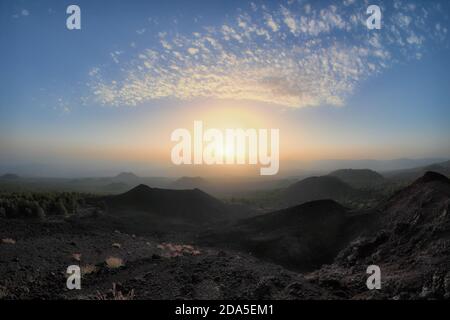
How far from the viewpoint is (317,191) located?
239ft

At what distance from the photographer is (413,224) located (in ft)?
50.2

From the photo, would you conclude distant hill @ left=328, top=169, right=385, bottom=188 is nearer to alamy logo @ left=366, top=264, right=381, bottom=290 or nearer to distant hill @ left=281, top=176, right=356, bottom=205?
distant hill @ left=281, top=176, right=356, bottom=205

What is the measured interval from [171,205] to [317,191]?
4295 centimetres

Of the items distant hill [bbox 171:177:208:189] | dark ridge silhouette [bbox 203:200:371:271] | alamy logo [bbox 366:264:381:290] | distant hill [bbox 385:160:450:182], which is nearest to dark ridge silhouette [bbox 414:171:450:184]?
dark ridge silhouette [bbox 203:200:371:271]

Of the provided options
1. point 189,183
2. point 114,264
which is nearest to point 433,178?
point 114,264

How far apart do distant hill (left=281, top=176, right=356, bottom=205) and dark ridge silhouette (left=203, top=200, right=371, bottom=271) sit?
3882 cm

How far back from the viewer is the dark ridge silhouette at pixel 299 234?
67.0ft

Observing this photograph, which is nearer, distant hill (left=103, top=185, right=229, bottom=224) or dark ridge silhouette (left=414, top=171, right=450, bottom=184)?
dark ridge silhouette (left=414, top=171, right=450, bottom=184)

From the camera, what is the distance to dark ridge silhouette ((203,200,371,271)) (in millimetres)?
20414

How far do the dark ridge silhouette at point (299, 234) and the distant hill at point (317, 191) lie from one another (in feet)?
127

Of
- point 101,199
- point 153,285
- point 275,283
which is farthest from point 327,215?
point 101,199

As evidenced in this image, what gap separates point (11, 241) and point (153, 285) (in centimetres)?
850

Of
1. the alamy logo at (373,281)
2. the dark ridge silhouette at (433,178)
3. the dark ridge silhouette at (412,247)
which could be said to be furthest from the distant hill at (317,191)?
the alamy logo at (373,281)
